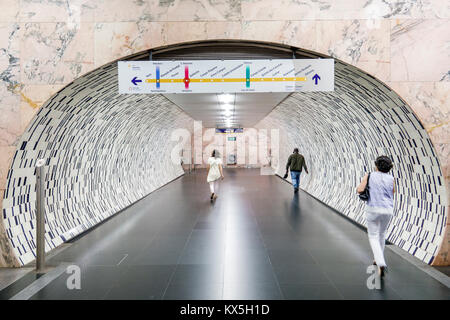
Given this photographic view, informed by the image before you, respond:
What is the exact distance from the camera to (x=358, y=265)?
4852mm

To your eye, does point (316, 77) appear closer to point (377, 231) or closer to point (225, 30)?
point (225, 30)

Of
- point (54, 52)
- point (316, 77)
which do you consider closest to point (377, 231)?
point (316, 77)

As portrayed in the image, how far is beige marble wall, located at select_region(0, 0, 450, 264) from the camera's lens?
4.92 meters

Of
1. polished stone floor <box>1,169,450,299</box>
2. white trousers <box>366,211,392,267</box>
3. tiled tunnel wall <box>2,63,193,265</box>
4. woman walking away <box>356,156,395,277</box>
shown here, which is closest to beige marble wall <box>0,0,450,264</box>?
tiled tunnel wall <box>2,63,193,265</box>

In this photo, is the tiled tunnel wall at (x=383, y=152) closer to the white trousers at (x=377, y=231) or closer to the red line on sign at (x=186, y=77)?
the white trousers at (x=377, y=231)

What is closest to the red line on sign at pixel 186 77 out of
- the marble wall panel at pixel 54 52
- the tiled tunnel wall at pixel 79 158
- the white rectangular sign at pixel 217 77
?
the white rectangular sign at pixel 217 77

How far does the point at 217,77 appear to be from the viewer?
5.05 m

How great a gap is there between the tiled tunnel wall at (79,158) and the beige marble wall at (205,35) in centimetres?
32

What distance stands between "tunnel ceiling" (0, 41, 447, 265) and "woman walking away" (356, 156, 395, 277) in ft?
3.95

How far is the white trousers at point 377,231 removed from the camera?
421 cm

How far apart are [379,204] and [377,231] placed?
383 millimetres
